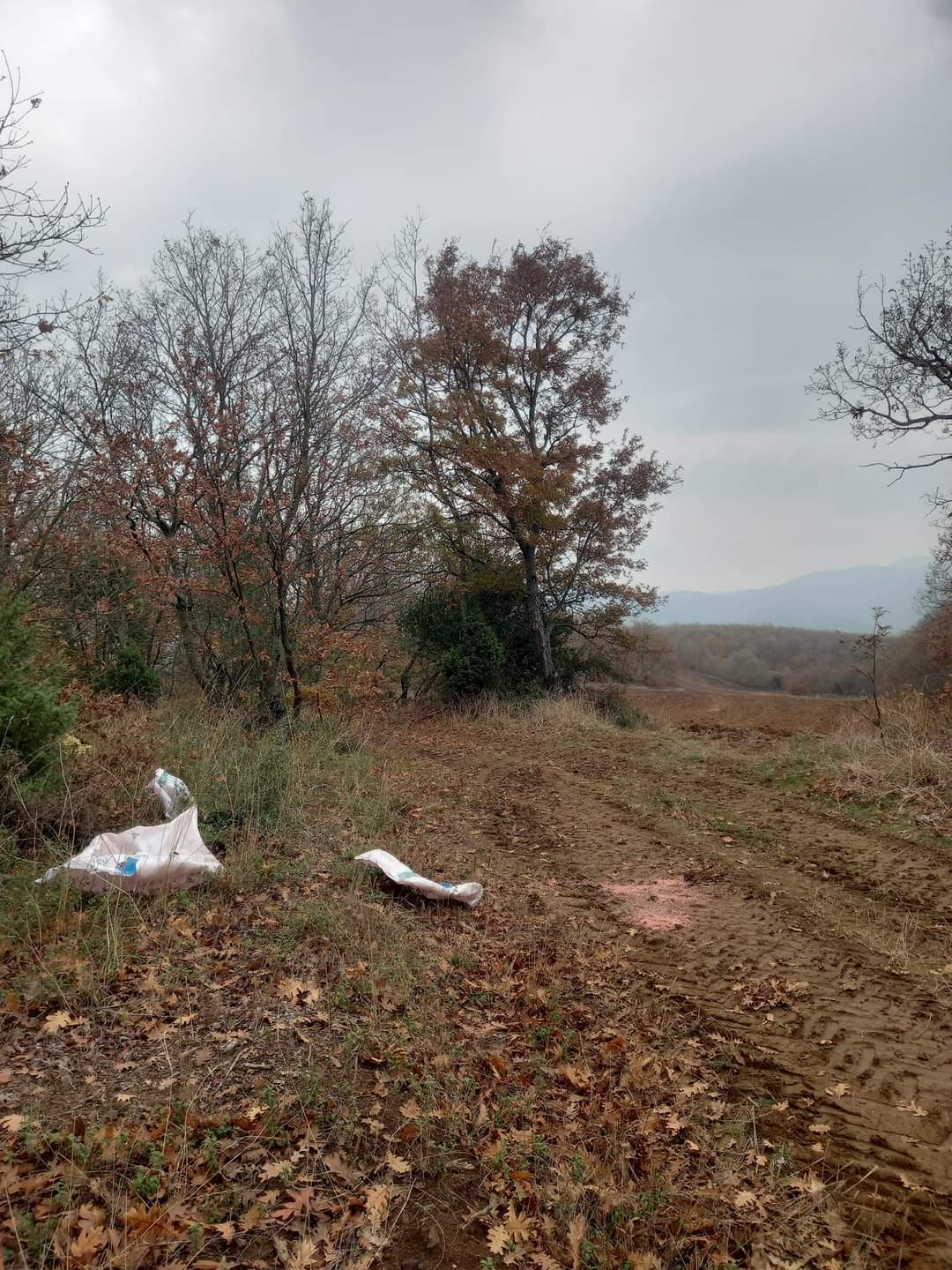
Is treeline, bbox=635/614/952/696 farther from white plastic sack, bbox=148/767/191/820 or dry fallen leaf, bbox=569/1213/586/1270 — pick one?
dry fallen leaf, bbox=569/1213/586/1270

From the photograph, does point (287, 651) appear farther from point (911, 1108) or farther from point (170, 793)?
point (911, 1108)

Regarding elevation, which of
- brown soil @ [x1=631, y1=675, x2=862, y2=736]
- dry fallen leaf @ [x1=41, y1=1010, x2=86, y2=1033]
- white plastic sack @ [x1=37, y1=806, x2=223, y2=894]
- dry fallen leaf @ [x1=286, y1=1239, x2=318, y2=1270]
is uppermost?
white plastic sack @ [x1=37, y1=806, x2=223, y2=894]

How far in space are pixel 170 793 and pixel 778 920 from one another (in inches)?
190

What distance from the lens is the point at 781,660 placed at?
35344mm

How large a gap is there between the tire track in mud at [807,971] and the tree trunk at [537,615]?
8.69 meters

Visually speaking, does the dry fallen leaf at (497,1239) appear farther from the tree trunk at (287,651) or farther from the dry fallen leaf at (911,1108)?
the tree trunk at (287,651)

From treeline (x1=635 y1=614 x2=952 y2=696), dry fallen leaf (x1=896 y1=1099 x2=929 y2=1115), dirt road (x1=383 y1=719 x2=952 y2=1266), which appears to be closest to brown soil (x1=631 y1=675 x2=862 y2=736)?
treeline (x1=635 y1=614 x2=952 y2=696)

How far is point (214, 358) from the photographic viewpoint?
14680 millimetres

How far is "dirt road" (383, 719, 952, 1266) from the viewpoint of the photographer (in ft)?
9.79

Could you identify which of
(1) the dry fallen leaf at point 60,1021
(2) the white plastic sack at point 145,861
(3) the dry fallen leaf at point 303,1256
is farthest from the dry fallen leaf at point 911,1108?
(2) the white plastic sack at point 145,861

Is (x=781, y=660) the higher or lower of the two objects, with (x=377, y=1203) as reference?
lower

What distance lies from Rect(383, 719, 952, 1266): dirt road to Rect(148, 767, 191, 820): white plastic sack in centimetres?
219

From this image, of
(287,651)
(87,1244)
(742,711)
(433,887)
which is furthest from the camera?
(742,711)

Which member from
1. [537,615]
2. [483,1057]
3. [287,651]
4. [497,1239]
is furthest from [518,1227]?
[537,615]
